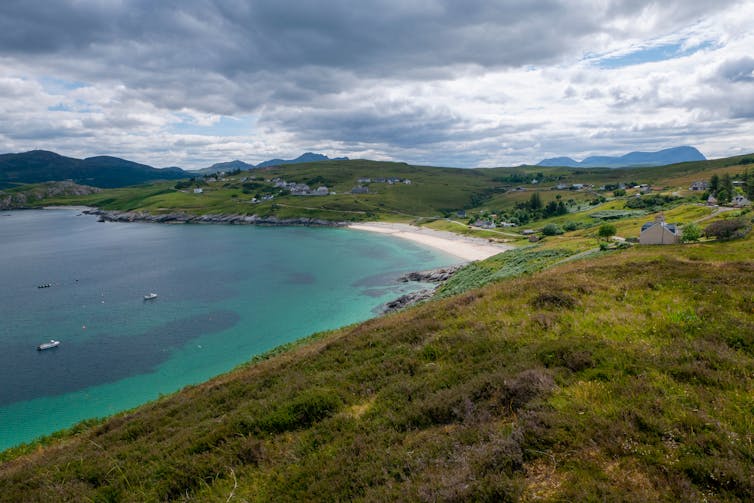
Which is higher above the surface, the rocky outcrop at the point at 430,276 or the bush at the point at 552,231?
the bush at the point at 552,231

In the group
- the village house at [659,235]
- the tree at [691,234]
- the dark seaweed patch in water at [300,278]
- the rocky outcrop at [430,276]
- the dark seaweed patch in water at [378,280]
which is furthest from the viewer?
the dark seaweed patch in water at [300,278]

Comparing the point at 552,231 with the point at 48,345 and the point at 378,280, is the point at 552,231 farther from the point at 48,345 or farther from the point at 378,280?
the point at 48,345

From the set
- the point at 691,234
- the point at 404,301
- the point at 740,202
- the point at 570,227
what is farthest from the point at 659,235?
the point at 570,227

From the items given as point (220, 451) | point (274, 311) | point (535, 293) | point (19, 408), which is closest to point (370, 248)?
point (274, 311)

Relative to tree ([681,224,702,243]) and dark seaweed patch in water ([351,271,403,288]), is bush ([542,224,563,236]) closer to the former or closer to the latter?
dark seaweed patch in water ([351,271,403,288])

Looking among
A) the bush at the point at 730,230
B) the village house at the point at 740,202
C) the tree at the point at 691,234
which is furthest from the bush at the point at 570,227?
the bush at the point at 730,230

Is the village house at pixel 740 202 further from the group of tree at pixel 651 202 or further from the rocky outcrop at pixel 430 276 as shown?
the rocky outcrop at pixel 430 276

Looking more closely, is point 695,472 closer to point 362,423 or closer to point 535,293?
point 362,423
